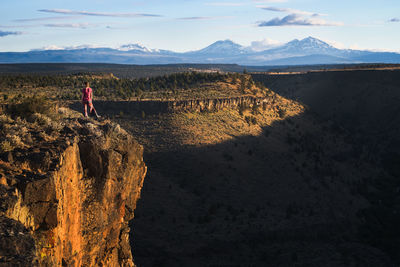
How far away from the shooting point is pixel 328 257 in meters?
23.4

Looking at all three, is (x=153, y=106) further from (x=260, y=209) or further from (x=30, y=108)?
(x=30, y=108)

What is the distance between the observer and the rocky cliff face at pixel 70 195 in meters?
6.86

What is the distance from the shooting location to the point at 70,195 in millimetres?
9148

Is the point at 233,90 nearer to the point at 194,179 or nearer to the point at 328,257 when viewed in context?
the point at 194,179

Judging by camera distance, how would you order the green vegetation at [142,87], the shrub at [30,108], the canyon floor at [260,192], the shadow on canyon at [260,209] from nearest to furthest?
the shrub at [30,108] < the shadow on canyon at [260,209] < the canyon floor at [260,192] < the green vegetation at [142,87]

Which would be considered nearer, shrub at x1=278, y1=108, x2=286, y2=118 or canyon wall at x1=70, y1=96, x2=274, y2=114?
canyon wall at x1=70, y1=96, x2=274, y2=114

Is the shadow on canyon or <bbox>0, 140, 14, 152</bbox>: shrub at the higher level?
<bbox>0, 140, 14, 152</bbox>: shrub

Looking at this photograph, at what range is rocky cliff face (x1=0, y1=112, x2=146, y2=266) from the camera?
6.86 metres

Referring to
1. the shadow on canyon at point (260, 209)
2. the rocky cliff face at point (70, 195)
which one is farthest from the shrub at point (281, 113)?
the rocky cliff face at point (70, 195)

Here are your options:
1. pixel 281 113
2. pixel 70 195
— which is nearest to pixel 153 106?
pixel 281 113

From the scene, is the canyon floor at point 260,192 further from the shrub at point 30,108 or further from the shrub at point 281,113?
the shrub at point 30,108

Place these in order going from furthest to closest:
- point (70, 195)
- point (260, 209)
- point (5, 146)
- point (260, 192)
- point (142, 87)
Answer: point (142, 87)
point (260, 192)
point (260, 209)
point (70, 195)
point (5, 146)

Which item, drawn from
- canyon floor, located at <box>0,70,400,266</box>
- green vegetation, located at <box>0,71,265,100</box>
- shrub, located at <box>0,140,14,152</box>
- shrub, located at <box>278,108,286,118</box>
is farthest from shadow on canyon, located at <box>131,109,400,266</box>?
shrub, located at <box>0,140,14,152</box>

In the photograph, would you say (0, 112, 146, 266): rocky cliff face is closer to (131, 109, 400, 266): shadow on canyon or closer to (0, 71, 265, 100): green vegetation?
(131, 109, 400, 266): shadow on canyon
